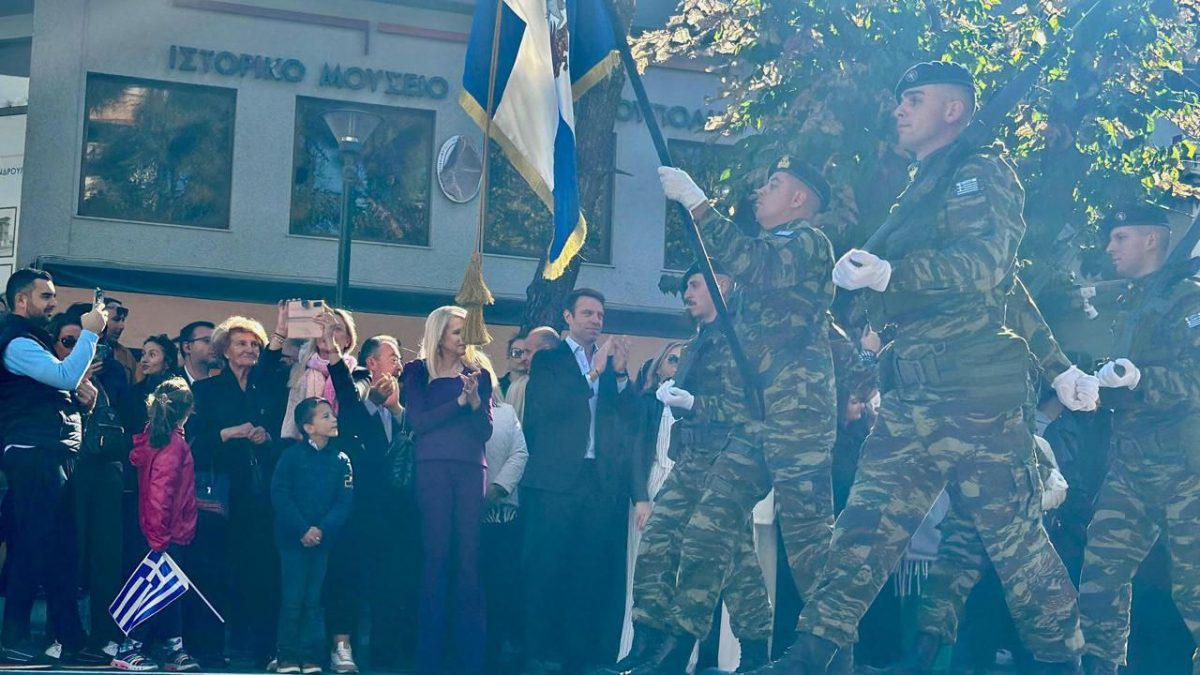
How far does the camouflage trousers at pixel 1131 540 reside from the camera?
7.47 m

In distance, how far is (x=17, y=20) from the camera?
2298 centimetres

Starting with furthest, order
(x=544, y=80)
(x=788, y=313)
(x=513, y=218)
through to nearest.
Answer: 1. (x=513, y=218)
2. (x=544, y=80)
3. (x=788, y=313)

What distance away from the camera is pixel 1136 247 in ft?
26.9

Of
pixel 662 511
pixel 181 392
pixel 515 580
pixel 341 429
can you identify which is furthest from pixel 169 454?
pixel 662 511

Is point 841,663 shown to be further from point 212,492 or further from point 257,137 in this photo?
point 257,137

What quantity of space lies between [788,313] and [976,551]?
139 cm

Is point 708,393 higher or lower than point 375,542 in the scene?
higher

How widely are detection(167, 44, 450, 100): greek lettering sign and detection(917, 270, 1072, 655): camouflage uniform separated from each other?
1563cm

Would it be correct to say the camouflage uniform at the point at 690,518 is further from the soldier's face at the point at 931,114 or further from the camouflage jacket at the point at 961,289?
the soldier's face at the point at 931,114

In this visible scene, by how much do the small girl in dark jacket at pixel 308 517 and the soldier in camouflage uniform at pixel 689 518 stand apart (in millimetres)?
1866

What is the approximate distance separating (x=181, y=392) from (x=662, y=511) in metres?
2.78

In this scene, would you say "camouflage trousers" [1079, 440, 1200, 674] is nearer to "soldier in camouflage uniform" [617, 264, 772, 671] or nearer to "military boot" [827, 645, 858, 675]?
"soldier in camouflage uniform" [617, 264, 772, 671]

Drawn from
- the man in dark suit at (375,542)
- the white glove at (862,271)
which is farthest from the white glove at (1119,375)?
the man in dark suit at (375,542)

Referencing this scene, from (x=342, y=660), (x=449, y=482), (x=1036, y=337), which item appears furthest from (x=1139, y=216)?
(x=342, y=660)
